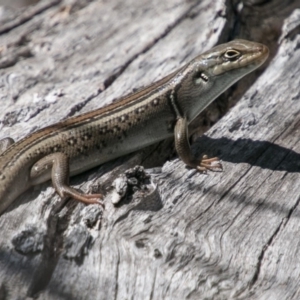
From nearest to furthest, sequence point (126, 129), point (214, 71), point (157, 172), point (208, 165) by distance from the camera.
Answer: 1. point (157, 172)
2. point (208, 165)
3. point (126, 129)
4. point (214, 71)

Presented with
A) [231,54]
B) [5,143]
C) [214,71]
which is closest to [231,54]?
[231,54]

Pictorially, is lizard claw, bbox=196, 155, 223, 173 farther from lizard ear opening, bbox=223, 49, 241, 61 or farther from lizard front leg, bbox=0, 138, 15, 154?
lizard front leg, bbox=0, 138, 15, 154

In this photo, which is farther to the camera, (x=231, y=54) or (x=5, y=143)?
(x=231, y=54)

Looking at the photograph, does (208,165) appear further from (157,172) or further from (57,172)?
(57,172)

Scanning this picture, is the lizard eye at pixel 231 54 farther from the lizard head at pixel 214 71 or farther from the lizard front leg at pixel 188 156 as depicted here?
the lizard front leg at pixel 188 156

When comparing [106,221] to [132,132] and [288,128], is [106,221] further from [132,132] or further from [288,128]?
[288,128]

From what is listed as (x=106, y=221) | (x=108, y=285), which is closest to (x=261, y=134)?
(x=106, y=221)

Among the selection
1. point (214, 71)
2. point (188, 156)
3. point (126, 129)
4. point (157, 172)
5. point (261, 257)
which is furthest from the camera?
point (214, 71)

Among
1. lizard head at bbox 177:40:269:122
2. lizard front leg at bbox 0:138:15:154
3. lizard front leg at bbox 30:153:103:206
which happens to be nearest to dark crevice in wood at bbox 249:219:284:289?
lizard front leg at bbox 30:153:103:206

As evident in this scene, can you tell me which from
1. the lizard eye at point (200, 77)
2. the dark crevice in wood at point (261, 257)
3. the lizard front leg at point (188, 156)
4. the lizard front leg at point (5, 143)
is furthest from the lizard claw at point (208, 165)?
the lizard front leg at point (5, 143)
